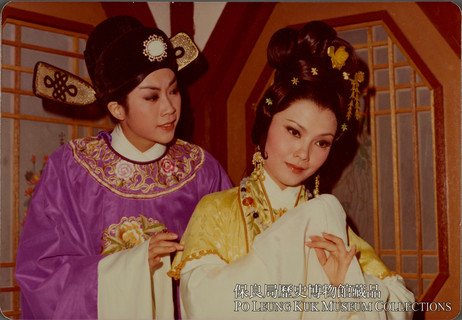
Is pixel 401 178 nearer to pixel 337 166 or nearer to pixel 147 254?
pixel 337 166

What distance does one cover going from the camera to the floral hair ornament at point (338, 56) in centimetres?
167

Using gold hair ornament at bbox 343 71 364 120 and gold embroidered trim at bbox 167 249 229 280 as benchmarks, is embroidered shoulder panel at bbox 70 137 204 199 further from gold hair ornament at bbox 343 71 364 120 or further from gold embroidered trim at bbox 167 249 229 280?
gold hair ornament at bbox 343 71 364 120

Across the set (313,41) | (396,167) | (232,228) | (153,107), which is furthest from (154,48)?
(396,167)

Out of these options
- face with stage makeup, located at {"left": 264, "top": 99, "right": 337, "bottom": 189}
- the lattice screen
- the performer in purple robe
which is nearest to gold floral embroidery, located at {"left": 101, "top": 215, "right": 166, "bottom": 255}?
the performer in purple robe

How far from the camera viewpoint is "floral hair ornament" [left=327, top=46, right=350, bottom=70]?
5.47 feet

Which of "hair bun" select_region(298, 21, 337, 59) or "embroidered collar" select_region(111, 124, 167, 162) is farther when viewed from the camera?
"embroidered collar" select_region(111, 124, 167, 162)

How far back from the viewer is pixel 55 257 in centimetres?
170

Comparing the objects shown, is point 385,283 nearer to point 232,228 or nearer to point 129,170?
point 232,228

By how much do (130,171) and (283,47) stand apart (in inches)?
21.2

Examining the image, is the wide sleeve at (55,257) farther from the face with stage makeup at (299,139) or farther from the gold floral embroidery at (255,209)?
the face with stage makeup at (299,139)

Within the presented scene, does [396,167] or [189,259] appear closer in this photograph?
[189,259]

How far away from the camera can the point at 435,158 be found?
1.84 m

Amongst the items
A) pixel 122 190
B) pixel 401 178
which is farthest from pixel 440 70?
pixel 122 190

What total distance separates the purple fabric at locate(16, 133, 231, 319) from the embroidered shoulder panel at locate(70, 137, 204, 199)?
0.01m
